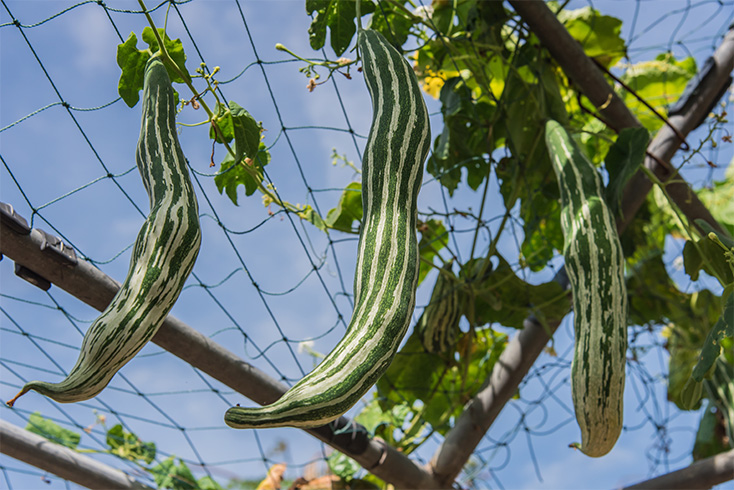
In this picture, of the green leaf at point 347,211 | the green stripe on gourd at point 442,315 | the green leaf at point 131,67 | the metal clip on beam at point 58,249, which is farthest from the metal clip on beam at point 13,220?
the green stripe on gourd at point 442,315

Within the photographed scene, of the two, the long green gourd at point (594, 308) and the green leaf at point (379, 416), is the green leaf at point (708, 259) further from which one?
the green leaf at point (379, 416)

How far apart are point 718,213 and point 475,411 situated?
1012 millimetres

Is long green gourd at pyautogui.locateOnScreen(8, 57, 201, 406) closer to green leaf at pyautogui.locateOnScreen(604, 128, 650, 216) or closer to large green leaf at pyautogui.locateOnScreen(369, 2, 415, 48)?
large green leaf at pyautogui.locateOnScreen(369, 2, 415, 48)

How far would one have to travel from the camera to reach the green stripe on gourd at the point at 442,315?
1.30m

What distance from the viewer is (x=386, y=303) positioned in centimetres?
58

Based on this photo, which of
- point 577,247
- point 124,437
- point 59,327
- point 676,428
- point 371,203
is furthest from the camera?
point 676,428

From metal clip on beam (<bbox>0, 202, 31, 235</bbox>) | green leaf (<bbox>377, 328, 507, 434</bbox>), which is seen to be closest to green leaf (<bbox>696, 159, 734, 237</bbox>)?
green leaf (<bbox>377, 328, 507, 434</bbox>)

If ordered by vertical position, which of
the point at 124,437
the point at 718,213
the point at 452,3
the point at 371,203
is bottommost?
the point at 371,203

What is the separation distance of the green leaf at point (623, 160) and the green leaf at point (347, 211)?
45cm

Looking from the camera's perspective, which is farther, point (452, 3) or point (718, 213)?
point (718, 213)

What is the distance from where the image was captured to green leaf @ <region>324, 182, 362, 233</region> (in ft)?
4.23

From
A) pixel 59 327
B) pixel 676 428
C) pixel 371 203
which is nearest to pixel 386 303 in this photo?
pixel 371 203

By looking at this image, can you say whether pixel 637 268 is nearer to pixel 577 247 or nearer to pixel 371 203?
pixel 577 247

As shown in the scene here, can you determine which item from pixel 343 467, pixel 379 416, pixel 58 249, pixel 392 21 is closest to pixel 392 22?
pixel 392 21
